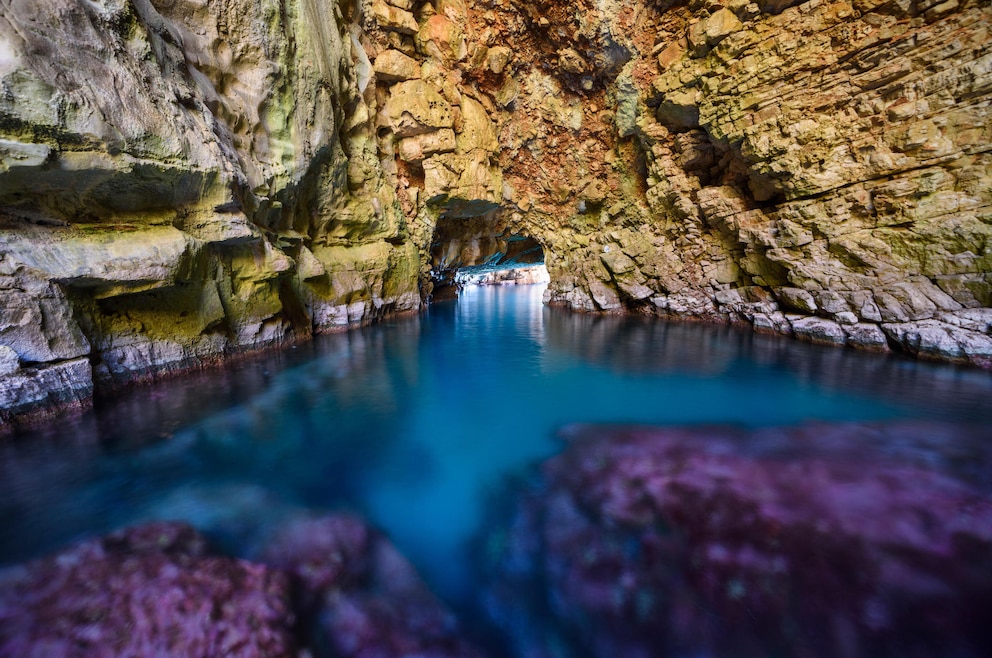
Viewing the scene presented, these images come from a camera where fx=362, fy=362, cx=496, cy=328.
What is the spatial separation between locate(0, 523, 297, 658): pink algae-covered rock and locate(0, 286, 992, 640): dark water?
1.52 feet

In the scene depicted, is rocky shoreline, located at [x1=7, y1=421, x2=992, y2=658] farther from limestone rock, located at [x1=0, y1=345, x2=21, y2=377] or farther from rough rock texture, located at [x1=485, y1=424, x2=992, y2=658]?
limestone rock, located at [x1=0, y1=345, x2=21, y2=377]

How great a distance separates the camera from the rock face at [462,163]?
17.2 ft

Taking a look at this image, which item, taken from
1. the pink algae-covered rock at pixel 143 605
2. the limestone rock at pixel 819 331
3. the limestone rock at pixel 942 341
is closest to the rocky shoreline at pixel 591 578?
the pink algae-covered rock at pixel 143 605

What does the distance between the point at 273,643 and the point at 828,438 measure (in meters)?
6.34

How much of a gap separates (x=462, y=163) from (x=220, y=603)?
1546cm

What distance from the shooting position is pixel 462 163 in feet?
49.6

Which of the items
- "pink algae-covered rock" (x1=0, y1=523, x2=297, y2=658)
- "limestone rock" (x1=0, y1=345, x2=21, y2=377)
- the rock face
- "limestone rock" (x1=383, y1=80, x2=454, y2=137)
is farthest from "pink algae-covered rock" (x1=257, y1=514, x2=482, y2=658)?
"limestone rock" (x1=383, y1=80, x2=454, y2=137)

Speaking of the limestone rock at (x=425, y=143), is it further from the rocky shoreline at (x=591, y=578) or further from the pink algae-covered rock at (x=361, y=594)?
the pink algae-covered rock at (x=361, y=594)

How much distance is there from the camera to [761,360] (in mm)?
8656

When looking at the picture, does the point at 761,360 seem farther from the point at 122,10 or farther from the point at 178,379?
the point at 122,10

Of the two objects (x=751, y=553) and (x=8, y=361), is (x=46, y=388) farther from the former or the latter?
(x=751, y=553)

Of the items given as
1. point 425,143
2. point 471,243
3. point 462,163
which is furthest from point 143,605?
point 471,243

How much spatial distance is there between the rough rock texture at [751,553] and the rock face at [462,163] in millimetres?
6581

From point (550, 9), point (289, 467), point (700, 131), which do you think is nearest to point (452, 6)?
point (550, 9)
